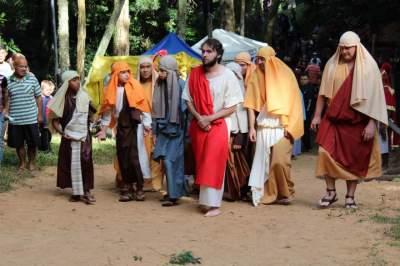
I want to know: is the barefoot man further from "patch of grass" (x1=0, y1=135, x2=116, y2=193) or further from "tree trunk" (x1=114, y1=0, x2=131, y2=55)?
"tree trunk" (x1=114, y1=0, x2=131, y2=55)

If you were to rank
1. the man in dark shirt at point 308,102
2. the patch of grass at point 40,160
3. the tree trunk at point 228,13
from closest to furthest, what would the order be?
the patch of grass at point 40,160 < the man in dark shirt at point 308,102 < the tree trunk at point 228,13

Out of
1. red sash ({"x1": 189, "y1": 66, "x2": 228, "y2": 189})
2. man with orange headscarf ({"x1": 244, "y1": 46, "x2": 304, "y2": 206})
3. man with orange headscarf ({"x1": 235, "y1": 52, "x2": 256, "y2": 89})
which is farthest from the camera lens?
man with orange headscarf ({"x1": 235, "y1": 52, "x2": 256, "y2": 89})

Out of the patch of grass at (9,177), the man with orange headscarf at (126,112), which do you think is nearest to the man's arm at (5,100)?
the patch of grass at (9,177)

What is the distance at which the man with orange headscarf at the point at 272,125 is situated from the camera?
27.1ft

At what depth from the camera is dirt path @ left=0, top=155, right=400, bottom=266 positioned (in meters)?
5.96

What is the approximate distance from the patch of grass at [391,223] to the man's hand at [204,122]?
201 centimetres

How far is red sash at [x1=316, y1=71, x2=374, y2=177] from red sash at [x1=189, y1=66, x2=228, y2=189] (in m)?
1.14

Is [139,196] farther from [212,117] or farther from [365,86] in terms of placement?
[365,86]

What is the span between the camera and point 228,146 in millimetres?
8180

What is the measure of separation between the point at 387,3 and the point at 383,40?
2.49 metres

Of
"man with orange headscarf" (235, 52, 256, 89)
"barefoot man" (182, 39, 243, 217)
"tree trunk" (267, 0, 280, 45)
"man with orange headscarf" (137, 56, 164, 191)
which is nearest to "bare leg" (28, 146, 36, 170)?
"man with orange headscarf" (137, 56, 164, 191)

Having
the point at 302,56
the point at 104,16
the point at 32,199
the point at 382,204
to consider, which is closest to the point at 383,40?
the point at 302,56

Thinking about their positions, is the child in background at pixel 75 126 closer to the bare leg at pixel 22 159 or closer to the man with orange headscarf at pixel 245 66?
the man with orange headscarf at pixel 245 66

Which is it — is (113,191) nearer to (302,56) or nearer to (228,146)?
(228,146)
